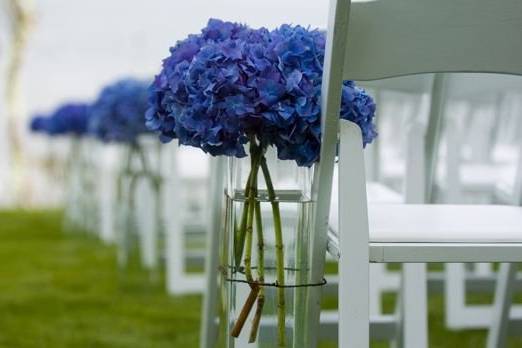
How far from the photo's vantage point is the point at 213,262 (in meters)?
2.09

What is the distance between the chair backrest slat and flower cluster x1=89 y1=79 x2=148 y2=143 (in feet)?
9.58

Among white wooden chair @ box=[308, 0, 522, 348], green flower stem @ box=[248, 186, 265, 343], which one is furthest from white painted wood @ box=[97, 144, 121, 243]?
white wooden chair @ box=[308, 0, 522, 348]

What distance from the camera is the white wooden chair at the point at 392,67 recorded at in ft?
4.06

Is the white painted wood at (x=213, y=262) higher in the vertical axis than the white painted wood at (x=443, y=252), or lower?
lower

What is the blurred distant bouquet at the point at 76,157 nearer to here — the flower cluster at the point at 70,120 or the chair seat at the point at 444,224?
the flower cluster at the point at 70,120

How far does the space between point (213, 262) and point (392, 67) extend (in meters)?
0.92

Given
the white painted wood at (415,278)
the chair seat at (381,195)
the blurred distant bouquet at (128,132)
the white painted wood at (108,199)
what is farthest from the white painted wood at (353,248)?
the white painted wood at (108,199)

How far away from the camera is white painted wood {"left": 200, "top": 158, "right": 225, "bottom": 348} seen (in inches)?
79.5

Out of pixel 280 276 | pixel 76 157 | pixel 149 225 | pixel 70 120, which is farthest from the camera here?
pixel 76 157

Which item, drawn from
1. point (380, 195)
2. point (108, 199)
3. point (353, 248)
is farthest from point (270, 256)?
point (108, 199)

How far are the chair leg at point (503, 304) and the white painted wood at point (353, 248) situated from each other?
0.67 m

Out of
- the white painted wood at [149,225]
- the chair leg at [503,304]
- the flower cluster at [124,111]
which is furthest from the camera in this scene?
the white painted wood at [149,225]

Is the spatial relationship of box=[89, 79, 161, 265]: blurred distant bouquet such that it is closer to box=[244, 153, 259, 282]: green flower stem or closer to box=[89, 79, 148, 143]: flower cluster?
box=[89, 79, 148, 143]: flower cluster

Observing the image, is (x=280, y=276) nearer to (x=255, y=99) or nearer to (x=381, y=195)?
(x=255, y=99)
